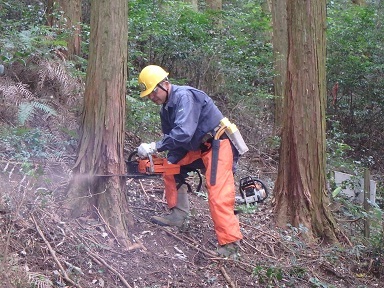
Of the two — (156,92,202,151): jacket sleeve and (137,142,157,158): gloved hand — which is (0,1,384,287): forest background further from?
(156,92,202,151): jacket sleeve

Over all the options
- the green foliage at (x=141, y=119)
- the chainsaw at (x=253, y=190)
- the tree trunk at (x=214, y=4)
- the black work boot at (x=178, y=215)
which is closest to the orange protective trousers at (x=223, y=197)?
the black work boot at (x=178, y=215)

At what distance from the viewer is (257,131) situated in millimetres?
11750

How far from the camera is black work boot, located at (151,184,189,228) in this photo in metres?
6.30

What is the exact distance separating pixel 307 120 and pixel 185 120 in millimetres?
2288

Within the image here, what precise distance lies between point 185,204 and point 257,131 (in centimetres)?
558

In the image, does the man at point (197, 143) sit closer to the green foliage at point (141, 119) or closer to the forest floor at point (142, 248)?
the forest floor at point (142, 248)

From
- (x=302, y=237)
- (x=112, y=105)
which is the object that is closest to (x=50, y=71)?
(x=112, y=105)

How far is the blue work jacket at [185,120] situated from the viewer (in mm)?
5738

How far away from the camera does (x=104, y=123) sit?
5461 mm

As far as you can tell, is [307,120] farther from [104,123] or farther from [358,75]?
[358,75]

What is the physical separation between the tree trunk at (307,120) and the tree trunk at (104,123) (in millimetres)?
2758

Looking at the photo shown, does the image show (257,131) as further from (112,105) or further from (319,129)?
(112,105)

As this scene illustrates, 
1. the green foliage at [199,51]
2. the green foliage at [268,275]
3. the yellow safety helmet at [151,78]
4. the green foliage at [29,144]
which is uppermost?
the green foliage at [199,51]

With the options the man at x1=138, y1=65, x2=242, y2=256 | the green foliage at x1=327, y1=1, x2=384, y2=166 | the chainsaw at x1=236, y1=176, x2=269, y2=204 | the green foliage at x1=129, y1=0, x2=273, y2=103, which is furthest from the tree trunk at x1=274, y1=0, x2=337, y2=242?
the green foliage at x1=327, y1=1, x2=384, y2=166
